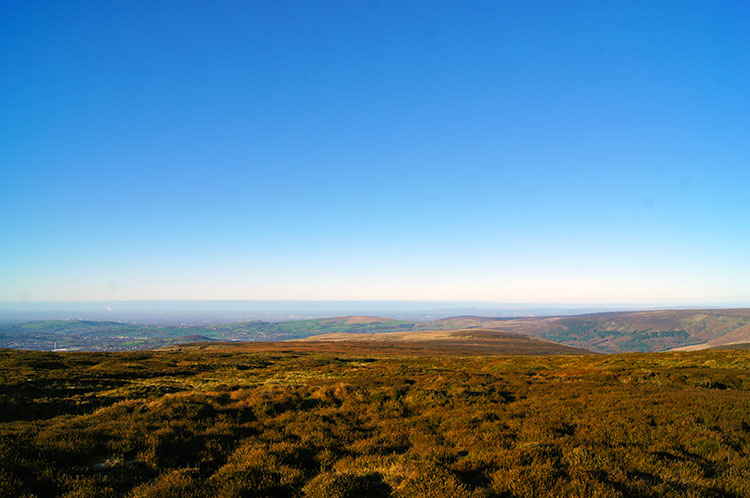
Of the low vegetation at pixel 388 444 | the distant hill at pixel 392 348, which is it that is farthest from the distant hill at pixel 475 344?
the low vegetation at pixel 388 444

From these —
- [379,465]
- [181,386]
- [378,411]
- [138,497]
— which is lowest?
[181,386]

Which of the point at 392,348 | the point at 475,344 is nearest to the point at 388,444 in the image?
the point at 392,348

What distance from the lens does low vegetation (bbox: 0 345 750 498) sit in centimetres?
684

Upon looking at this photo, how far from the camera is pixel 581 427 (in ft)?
37.6

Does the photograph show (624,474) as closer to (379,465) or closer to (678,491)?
(678,491)

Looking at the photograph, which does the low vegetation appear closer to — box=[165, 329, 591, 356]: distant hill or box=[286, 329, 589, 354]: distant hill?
box=[165, 329, 591, 356]: distant hill

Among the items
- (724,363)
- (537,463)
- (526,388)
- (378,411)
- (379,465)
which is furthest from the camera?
(724,363)

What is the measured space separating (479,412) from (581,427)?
3.81 m

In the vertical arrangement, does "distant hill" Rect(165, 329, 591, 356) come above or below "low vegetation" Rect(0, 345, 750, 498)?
below

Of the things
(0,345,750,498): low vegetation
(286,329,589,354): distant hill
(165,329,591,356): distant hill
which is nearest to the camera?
(0,345,750,498): low vegetation

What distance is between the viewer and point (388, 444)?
1030cm

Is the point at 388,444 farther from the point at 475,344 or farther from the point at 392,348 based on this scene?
the point at 475,344

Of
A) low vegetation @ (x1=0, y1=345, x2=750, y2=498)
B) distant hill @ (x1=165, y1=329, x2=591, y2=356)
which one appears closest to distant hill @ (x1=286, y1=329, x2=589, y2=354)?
distant hill @ (x1=165, y1=329, x2=591, y2=356)

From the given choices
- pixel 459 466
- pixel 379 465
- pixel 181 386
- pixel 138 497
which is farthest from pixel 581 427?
pixel 181 386
